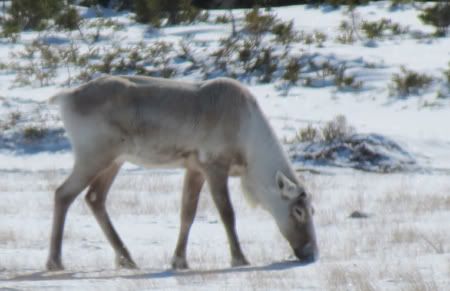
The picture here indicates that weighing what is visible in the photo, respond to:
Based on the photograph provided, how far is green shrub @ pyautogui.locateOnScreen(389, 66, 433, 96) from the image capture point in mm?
19953

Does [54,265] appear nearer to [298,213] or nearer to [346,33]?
[298,213]

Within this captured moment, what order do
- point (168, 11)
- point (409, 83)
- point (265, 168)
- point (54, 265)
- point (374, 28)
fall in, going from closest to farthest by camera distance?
1. point (54, 265)
2. point (265, 168)
3. point (409, 83)
4. point (374, 28)
5. point (168, 11)

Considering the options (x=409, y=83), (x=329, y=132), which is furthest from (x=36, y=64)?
(x=329, y=132)

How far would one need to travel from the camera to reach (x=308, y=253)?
923 cm

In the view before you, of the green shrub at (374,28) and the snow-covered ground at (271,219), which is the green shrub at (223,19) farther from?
the snow-covered ground at (271,219)

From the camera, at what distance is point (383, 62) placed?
867 inches

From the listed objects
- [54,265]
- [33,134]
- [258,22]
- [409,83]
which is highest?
[54,265]

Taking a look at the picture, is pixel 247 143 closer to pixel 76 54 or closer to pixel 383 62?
pixel 383 62

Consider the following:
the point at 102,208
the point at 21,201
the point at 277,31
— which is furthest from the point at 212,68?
the point at 102,208

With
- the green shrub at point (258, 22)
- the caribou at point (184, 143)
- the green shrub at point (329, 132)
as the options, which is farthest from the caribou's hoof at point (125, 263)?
the green shrub at point (258, 22)

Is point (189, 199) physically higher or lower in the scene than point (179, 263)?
higher

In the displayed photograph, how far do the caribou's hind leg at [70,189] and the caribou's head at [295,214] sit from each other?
1380 mm

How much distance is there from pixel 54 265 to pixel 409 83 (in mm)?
12072

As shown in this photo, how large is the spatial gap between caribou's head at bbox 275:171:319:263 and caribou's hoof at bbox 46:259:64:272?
1760 mm
